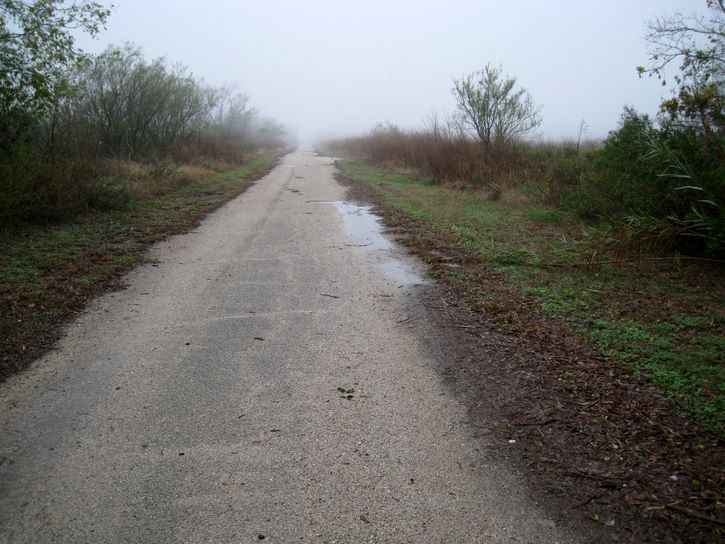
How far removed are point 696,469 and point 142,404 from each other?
11.3ft

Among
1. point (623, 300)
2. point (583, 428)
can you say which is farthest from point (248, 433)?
point (623, 300)

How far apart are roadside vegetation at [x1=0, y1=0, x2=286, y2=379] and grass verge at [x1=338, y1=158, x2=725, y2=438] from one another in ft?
15.2

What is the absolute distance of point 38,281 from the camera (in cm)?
565

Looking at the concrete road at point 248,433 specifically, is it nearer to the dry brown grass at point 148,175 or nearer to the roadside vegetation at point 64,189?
the roadside vegetation at point 64,189

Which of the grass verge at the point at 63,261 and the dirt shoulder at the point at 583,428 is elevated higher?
the grass verge at the point at 63,261

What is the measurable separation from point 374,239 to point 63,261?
4831 mm

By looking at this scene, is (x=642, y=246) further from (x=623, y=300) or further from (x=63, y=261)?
(x=63, y=261)

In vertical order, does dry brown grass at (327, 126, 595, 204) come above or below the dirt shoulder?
above

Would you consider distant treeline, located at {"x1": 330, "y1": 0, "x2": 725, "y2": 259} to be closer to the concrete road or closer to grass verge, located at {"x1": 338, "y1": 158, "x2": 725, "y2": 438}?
grass verge, located at {"x1": 338, "y1": 158, "x2": 725, "y2": 438}

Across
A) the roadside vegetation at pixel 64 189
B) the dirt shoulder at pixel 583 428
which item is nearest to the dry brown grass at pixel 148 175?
the roadside vegetation at pixel 64 189

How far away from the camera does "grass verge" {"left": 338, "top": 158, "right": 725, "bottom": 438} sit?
3.54 m

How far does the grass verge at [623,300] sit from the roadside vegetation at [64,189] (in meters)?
4.64

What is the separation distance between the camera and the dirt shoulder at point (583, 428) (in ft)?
7.80

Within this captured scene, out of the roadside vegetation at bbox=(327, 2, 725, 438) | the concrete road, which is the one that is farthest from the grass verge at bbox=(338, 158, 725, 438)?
the concrete road
